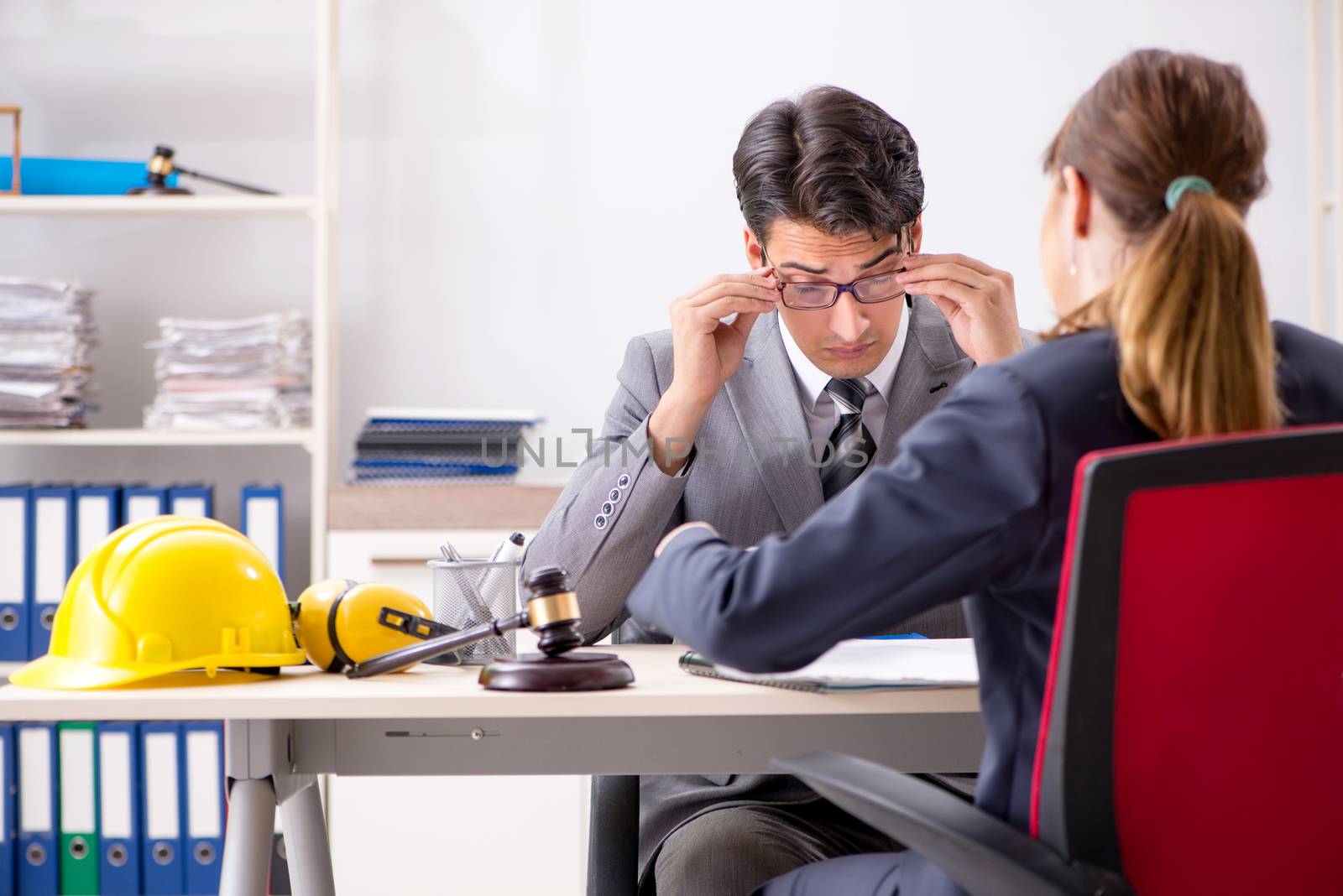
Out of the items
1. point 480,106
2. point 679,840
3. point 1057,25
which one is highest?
point 1057,25

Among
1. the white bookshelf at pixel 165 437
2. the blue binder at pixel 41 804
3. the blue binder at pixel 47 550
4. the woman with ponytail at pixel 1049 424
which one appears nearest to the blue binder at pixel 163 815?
the blue binder at pixel 41 804

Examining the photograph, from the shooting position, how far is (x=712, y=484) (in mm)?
1661

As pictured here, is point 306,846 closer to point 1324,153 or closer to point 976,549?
point 976,549

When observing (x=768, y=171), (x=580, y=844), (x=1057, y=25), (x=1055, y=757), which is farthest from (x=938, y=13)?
(x=1055, y=757)

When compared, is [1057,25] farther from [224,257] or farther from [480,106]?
[224,257]

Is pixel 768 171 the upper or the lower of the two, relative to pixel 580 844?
upper

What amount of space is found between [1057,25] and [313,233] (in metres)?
1.84

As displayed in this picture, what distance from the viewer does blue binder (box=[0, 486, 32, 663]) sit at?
8.23 feet

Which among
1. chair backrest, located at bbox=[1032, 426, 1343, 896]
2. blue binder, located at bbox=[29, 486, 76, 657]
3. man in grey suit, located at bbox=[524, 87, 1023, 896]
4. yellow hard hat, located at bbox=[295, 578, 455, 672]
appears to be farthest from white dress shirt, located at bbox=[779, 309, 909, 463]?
blue binder, located at bbox=[29, 486, 76, 657]

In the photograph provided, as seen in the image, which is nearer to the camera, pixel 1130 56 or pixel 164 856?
pixel 1130 56

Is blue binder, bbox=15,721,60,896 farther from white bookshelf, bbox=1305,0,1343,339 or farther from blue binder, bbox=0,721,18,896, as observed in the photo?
white bookshelf, bbox=1305,0,1343,339

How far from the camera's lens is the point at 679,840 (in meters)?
1.36

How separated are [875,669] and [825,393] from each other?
2.23 feet

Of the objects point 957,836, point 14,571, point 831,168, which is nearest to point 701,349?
point 831,168
